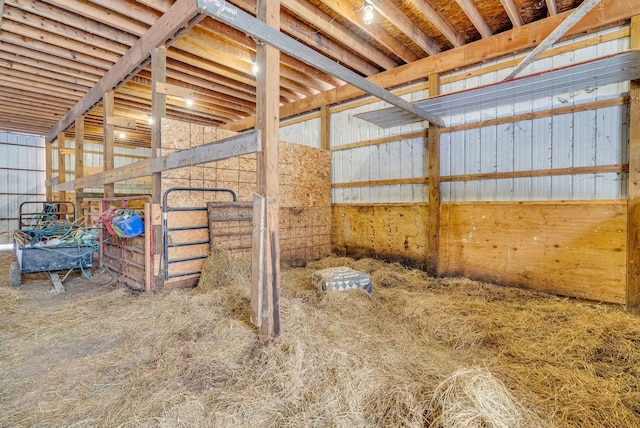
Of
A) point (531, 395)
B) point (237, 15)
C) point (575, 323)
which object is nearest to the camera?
point (531, 395)

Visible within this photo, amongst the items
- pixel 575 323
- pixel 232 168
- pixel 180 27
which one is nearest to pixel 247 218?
pixel 232 168

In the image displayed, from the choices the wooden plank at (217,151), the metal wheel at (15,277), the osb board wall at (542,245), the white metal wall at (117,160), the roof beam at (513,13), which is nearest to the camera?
the wooden plank at (217,151)

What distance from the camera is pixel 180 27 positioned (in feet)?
11.3

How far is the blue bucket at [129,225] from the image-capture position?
11.9 feet

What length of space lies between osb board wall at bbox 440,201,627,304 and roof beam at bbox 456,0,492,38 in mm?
2373

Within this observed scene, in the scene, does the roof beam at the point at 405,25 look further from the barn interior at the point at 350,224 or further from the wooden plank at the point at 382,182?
the wooden plank at the point at 382,182

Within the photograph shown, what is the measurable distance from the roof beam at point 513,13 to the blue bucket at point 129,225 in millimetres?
5020

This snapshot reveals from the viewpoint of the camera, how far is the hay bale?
1.49 meters

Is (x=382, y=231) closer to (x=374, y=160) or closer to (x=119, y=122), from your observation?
(x=374, y=160)

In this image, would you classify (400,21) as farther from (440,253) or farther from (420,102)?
(440,253)

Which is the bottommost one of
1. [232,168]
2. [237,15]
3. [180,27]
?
[232,168]

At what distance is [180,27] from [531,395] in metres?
4.63

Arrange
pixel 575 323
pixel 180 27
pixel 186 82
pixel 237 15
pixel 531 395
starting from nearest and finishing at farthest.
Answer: pixel 531 395 → pixel 237 15 → pixel 575 323 → pixel 180 27 → pixel 186 82

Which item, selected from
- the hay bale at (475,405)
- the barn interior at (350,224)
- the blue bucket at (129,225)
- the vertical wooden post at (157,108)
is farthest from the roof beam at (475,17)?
the blue bucket at (129,225)
